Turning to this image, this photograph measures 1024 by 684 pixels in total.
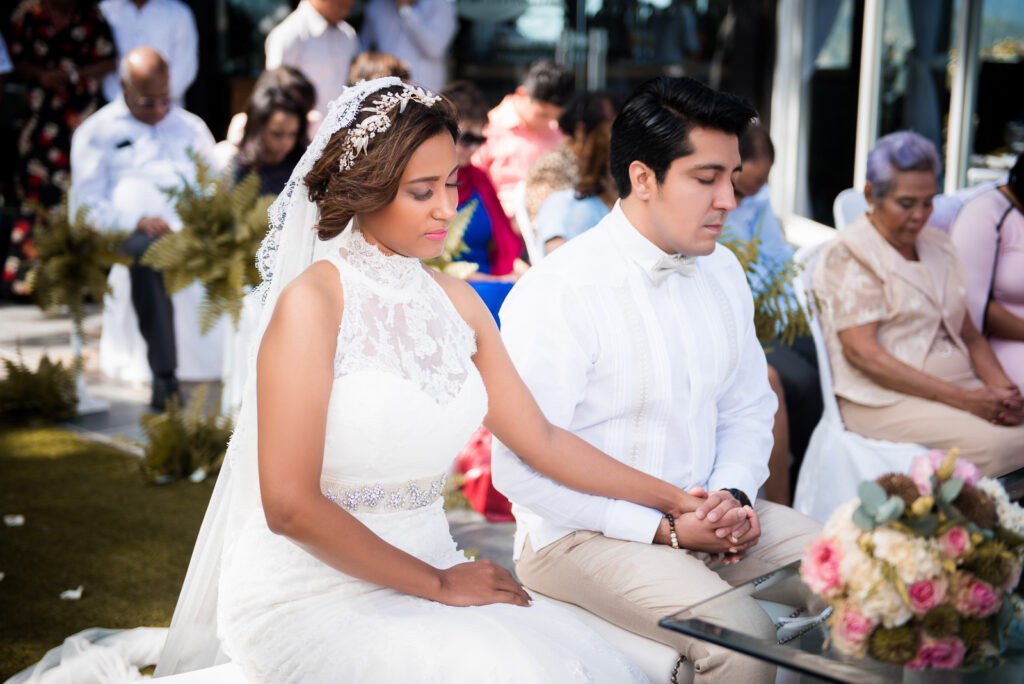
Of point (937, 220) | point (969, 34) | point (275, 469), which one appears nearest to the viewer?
point (275, 469)

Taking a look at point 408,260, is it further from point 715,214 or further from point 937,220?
Answer: point 937,220

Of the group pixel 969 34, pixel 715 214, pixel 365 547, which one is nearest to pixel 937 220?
pixel 969 34

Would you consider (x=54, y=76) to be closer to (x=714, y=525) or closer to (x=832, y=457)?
(x=832, y=457)

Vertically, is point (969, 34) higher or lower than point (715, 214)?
higher

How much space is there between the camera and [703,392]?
2.43 metres

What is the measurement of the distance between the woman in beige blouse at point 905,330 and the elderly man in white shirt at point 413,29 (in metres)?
4.97

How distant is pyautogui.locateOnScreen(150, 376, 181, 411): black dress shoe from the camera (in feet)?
17.7

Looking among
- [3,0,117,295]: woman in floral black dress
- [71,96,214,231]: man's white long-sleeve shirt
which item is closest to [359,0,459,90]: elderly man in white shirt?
[3,0,117,295]: woman in floral black dress

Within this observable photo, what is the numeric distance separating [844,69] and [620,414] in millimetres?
5767

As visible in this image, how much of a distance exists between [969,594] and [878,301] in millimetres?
2105

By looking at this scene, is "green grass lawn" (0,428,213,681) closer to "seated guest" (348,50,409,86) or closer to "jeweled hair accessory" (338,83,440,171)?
"jeweled hair accessory" (338,83,440,171)

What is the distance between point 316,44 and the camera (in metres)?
7.06

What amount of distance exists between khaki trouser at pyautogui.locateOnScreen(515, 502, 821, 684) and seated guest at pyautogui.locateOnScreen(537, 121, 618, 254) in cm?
205

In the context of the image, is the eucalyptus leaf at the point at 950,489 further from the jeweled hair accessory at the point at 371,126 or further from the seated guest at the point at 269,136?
the seated guest at the point at 269,136
